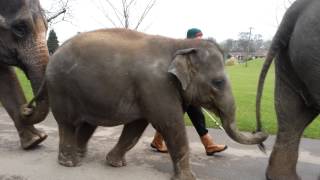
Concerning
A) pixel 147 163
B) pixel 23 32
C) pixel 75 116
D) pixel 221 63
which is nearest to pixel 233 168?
pixel 147 163

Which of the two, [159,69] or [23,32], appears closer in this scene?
[159,69]

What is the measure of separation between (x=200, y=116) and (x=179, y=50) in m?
1.37

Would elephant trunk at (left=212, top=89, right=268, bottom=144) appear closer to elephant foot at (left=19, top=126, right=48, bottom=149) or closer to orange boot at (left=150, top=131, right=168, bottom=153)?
orange boot at (left=150, top=131, right=168, bottom=153)

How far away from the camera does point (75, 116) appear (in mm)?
3691

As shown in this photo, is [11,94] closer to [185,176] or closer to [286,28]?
[185,176]

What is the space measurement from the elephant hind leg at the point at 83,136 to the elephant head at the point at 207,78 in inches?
43.8

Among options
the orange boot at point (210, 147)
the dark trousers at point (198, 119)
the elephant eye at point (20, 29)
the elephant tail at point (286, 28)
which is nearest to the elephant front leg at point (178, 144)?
the elephant tail at point (286, 28)

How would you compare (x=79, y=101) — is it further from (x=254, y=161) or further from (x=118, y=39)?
(x=254, y=161)

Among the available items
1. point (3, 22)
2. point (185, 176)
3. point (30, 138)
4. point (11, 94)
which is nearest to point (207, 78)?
point (185, 176)

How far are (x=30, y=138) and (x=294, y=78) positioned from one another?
8.49ft

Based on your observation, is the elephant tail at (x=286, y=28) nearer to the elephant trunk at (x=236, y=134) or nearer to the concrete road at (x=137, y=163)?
the elephant trunk at (x=236, y=134)

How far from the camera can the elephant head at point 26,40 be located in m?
3.92

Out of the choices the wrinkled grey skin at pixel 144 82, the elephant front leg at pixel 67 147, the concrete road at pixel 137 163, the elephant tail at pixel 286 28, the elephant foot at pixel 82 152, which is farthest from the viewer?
the elephant foot at pixel 82 152

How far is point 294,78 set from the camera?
3.33 meters
